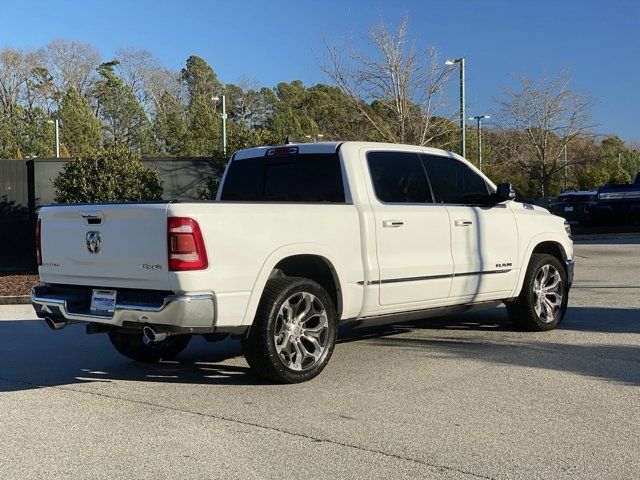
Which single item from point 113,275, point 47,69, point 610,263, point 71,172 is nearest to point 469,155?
point 610,263

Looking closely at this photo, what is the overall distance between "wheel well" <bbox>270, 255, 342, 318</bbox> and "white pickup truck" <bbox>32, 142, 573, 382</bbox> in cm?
1

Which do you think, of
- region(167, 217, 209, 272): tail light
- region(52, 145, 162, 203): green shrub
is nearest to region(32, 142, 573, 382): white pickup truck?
region(167, 217, 209, 272): tail light

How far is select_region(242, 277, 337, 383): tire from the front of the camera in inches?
222

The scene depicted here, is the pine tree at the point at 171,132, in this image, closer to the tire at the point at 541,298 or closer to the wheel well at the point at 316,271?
the tire at the point at 541,298

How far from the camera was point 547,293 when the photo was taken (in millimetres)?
8188


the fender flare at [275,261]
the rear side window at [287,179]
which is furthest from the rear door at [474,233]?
the fender flare at [275,261]

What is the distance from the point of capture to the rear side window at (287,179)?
666 cm

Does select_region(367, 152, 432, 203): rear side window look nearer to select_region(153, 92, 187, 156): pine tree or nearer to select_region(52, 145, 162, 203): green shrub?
select_region(52, 145, 162, 203): green shrub

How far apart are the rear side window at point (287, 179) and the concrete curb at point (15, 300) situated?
6.11 meters

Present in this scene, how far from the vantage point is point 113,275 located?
5.53 metres

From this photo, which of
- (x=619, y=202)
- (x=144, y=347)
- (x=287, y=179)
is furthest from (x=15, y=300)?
(x=619, y=202)

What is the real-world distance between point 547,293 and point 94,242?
16.7ft

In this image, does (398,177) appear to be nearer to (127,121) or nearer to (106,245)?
(106,245)

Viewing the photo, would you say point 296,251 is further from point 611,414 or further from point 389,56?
point 389,56
